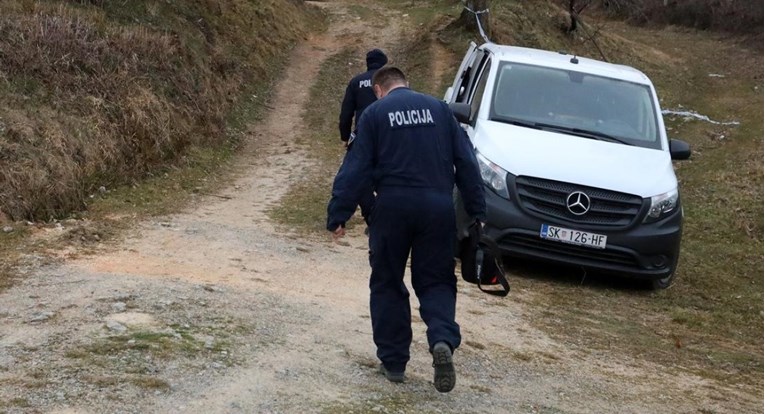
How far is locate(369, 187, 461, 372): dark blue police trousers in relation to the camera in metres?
4.64

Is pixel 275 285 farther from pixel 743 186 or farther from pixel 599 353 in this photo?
pixel 743 186

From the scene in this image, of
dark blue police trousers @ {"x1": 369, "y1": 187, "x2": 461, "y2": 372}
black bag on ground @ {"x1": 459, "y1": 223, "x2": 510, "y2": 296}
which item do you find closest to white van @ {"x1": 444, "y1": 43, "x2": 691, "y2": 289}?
black bag on ground @ {"x1": 459, "y1": 223, "x2": 510, "y2": 296}

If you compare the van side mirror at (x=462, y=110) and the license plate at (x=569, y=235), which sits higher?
the van side mirror at (x=462, y=110)

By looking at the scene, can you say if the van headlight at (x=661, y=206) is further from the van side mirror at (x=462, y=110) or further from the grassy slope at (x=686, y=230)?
the van side mirror at (x=462, y=110)

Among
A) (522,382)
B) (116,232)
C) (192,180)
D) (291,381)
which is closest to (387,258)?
(291,381)

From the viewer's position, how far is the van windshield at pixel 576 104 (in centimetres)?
880

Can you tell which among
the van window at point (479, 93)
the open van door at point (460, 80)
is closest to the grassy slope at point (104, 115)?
the open van door at point (460, 80)

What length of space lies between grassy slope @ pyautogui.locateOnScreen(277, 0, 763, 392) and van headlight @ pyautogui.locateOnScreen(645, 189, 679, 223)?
0.76 m

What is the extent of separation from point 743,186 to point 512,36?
10.3 metres

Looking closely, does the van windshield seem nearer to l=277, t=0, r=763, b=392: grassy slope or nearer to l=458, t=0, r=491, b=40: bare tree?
l=277, t=0, r=763, b=392: grassy slope

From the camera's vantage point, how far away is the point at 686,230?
1199 cm

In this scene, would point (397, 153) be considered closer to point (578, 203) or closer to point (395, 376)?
point (395, 376)

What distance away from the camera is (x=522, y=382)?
5.36m

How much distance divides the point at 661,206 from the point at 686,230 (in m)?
4.25
